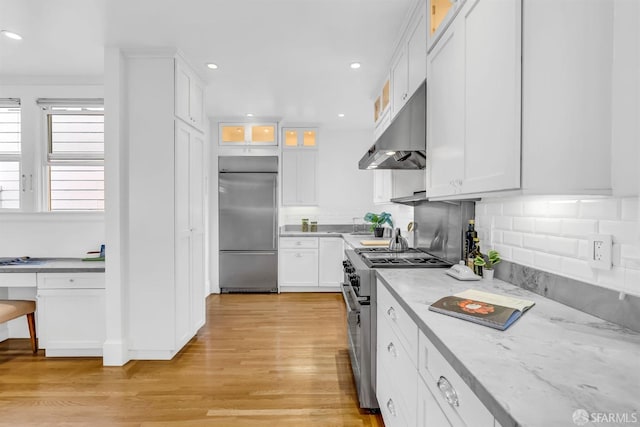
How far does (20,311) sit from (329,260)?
3.44 metres

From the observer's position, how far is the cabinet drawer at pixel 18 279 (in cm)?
279

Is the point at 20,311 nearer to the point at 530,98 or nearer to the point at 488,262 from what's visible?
the point at 488,262

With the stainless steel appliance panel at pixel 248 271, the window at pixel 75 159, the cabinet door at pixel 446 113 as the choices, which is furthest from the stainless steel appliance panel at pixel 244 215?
the cabinet door at pixel 446 113

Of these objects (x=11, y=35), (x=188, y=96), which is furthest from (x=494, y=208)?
(x=11, y=35)

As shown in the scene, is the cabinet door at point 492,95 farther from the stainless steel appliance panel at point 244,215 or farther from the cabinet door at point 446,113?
the stainless steel appliance panel at point 244,215

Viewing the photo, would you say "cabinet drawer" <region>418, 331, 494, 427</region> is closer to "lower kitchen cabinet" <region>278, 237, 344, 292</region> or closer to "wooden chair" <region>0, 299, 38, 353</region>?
"wooden chair" <region>0, 299, 38, 353</region>

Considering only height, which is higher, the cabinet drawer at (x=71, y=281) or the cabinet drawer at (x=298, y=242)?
the cabinet drawer at (x=298, y=242)

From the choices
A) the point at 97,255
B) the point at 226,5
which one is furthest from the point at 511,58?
the point at 97,255

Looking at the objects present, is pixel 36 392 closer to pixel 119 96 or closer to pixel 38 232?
pixel 38 232

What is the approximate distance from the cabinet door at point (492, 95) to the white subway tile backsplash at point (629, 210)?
0.33 metres

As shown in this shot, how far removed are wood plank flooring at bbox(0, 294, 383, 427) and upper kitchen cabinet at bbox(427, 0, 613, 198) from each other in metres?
1.66

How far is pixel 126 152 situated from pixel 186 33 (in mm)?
1093

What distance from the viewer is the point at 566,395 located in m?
0.65

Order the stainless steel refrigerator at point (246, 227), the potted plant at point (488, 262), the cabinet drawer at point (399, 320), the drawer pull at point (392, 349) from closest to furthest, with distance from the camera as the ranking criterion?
the cabinet drawer at point (399, 320) < the drawer pull at point (392, 349) < the potted plant at point (488, 262) < the stainless steel refrigerator at point (246, 227)
